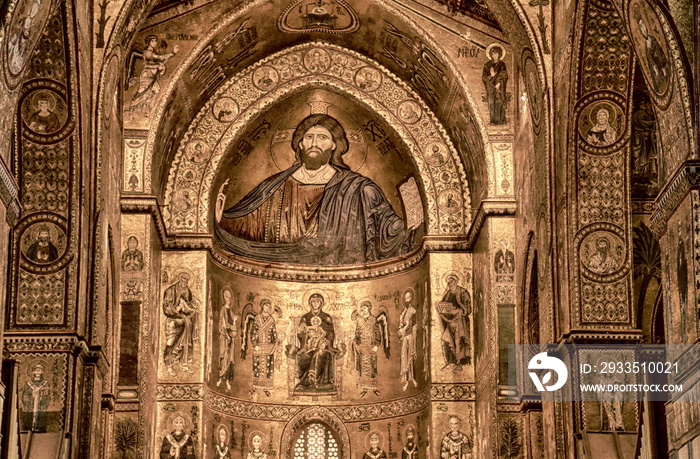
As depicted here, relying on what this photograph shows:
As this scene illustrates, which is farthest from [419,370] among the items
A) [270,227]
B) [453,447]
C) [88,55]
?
[88,55]

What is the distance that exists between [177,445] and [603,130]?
32.3 ft

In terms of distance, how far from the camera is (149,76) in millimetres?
22719

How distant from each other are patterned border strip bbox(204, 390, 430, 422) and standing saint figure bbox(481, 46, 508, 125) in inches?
209

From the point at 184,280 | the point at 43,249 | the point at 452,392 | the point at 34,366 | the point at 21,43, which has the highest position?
the point at 21,43

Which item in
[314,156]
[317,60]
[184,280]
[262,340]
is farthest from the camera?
[314,156]

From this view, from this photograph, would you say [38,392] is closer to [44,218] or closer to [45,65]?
[44,218]

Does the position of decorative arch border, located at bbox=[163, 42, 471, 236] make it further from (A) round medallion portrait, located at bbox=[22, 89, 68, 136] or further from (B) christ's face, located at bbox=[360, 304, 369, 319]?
(A) round medallion portrait, located at bbox=[22, 89, 68, 136]

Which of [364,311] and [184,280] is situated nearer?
[184,280]

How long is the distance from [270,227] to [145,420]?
6013 millimetres

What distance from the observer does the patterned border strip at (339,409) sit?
24.6 m

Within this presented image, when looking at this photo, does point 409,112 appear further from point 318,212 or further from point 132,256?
point 132,256

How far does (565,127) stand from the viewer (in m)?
17.7

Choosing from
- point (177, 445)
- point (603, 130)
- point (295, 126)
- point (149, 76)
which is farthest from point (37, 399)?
point (295, 126)

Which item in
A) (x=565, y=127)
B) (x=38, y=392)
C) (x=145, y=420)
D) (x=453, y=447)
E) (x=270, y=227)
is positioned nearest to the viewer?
(x=38, y=392)
